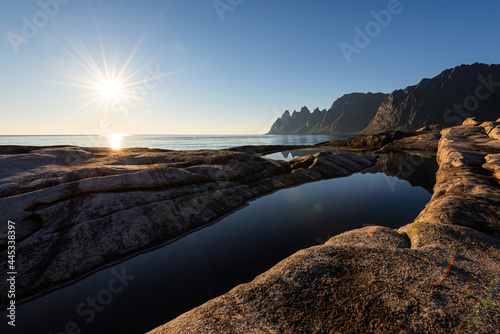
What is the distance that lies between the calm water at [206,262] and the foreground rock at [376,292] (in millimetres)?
2947

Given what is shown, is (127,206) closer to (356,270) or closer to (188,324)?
(188,324)

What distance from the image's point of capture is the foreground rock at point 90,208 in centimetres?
1089

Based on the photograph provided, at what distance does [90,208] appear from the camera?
46.3ft

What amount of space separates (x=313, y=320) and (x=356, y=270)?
9.54 ft

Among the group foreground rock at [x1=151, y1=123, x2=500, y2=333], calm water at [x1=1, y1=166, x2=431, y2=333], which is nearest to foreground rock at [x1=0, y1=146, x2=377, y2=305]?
calm water at [x1=1, y1=166, x2=431, y2=333]
